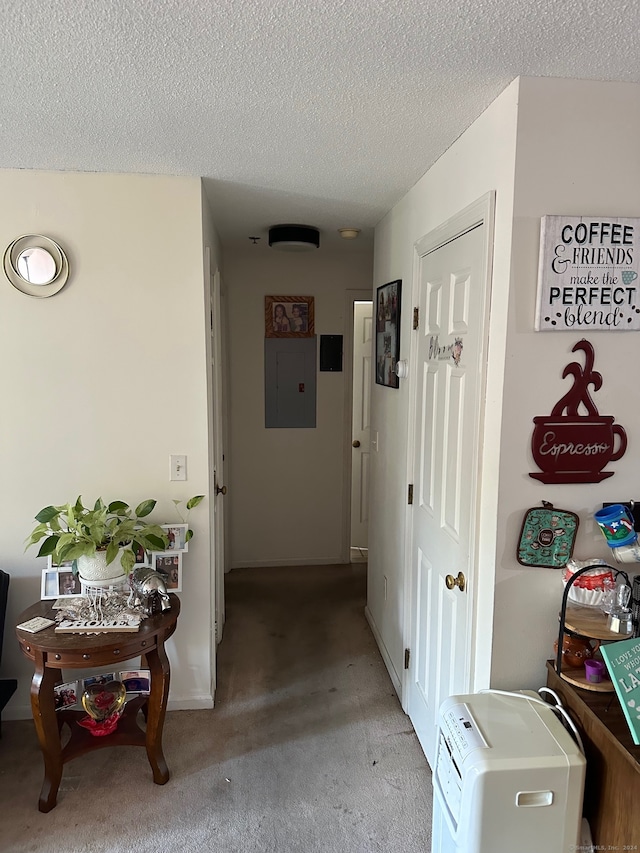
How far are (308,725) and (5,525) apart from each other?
1549mm

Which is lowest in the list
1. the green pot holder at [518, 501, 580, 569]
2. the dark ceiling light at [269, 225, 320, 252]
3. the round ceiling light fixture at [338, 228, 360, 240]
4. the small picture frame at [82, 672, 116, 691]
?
the small picture frame at [82, 672, 116, 691]

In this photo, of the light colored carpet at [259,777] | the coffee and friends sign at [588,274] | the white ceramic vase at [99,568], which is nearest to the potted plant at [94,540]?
the white ceramic vase at [99,568]

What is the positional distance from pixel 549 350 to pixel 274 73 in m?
0.99

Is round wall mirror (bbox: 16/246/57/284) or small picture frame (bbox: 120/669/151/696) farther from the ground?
round wall mirror (bbox: 16/246/57/284)

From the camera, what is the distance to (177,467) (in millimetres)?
2467

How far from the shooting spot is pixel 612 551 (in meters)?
1.58

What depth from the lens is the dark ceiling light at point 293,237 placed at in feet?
10.3

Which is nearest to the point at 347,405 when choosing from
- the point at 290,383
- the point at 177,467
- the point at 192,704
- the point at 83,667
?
the point at 290,383

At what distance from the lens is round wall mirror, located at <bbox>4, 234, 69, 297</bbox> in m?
2.27

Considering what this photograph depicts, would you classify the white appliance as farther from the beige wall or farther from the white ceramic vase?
the white ceramic vase

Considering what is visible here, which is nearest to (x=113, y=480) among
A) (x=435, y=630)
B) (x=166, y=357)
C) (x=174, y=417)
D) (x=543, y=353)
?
(x=174, y=417)

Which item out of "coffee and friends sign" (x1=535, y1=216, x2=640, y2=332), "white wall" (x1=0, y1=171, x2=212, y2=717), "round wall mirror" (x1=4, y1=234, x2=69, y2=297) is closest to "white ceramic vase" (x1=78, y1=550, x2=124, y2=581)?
"white wall" (x1=0, y1=171, x2=212, y2=717)

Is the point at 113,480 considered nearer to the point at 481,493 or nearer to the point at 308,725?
the point at 308,725

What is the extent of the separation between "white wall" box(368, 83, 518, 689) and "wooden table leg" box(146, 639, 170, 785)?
1.08 meters
